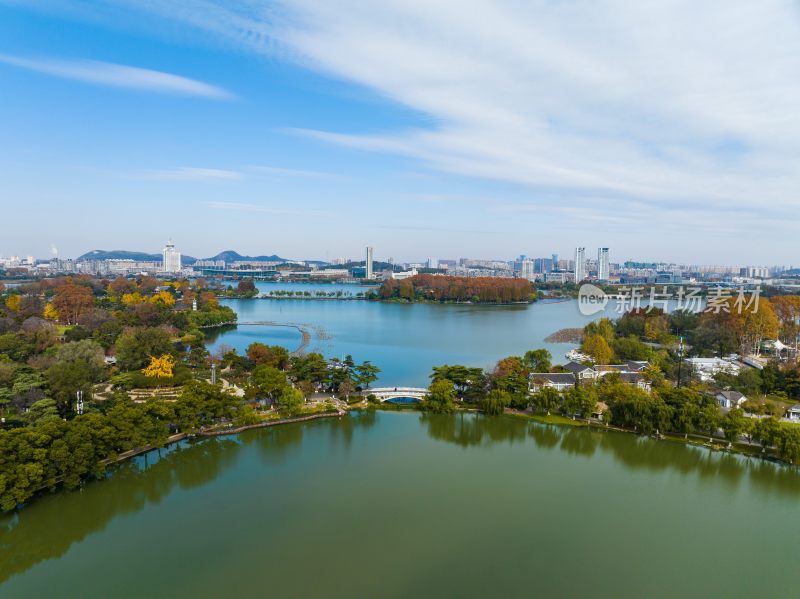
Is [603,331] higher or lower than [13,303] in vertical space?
higher

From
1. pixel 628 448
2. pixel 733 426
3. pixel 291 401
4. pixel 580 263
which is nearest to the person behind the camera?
pixel 733 426

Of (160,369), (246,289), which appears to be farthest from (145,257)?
(160,369)

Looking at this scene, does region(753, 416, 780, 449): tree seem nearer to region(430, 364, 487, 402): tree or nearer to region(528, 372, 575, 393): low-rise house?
region(528, 372, 575, 393): low-rise house

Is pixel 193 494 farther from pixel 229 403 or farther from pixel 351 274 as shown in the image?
pixel 351 274

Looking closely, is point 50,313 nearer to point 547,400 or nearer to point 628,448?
point 547,400

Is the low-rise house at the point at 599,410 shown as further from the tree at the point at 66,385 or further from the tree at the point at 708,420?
the tree at the point at 66,385

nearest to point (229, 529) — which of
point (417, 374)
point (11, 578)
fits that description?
point (11, 578)
